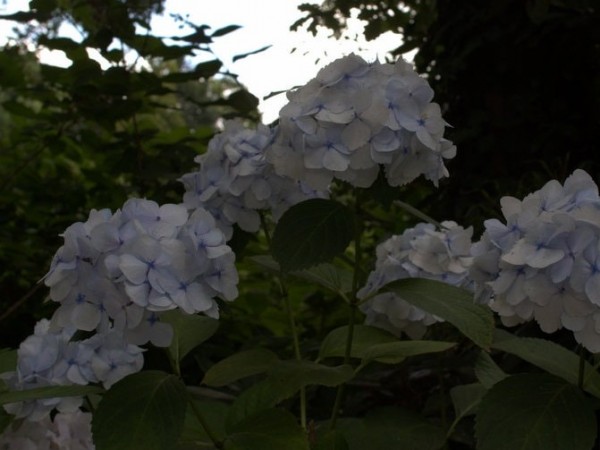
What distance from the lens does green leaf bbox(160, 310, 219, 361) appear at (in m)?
1.40

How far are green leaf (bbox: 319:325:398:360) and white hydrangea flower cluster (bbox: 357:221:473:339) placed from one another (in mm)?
99

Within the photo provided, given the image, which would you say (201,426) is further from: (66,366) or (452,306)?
(452,306)

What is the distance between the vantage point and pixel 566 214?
106 centimetres

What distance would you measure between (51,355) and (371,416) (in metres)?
0.56

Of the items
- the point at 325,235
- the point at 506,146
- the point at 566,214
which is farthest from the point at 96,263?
the point at 506,146

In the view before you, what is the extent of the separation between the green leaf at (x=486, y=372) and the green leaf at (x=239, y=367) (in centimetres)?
36

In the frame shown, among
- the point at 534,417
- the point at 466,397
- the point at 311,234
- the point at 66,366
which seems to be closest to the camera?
the point at 534,417

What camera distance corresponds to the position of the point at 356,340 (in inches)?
57.0

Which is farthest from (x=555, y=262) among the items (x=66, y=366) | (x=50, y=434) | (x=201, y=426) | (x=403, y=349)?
(x=50, y=434)

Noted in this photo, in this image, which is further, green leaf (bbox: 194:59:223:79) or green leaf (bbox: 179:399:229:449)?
green leaf (bbox: 194:59:223:79)

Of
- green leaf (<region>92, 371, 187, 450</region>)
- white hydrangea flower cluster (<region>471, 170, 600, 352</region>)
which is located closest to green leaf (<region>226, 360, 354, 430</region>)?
green leaf (<region>92, 371, 187, 450</region>)

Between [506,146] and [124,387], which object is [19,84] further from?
[124,387]

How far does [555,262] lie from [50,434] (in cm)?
93

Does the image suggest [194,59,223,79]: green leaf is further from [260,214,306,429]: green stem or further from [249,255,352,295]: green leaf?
[249,255,352,295]: green leaf
